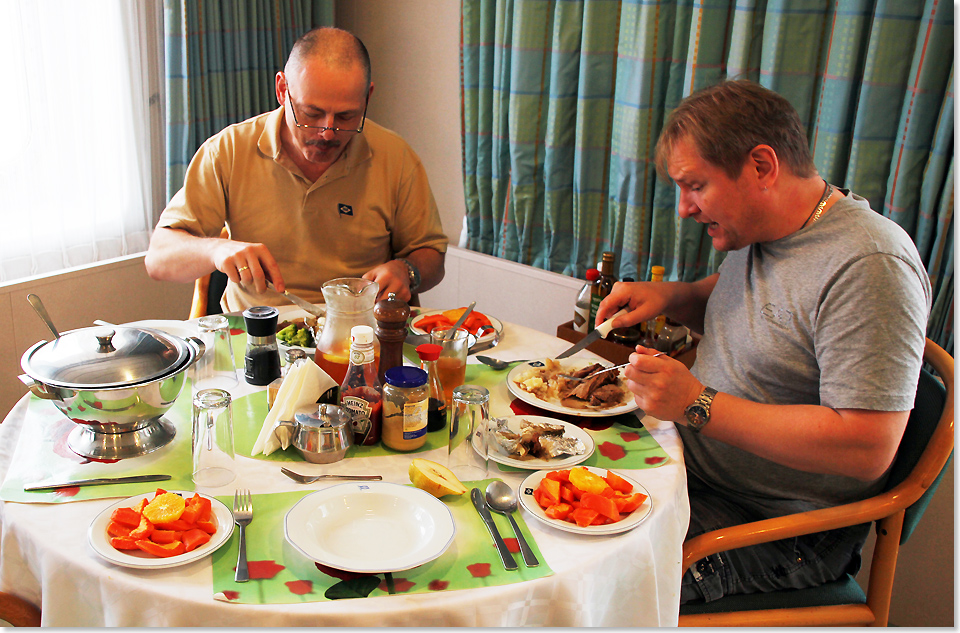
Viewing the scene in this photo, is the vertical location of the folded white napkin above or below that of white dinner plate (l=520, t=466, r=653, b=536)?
above

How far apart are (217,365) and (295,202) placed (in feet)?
2.47

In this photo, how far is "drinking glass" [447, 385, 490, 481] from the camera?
1.22 metres

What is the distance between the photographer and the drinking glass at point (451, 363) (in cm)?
143

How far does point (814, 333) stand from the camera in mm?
1311

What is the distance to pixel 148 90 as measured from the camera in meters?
2.82

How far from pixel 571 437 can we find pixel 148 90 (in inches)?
92.9

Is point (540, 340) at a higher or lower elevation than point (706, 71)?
lower

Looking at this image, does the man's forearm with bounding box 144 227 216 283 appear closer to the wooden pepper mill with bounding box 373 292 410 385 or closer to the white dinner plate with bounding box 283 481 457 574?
the wooden pepper mill with bounding box 373 292 410 385

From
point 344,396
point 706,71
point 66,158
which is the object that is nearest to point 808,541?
point 344,396

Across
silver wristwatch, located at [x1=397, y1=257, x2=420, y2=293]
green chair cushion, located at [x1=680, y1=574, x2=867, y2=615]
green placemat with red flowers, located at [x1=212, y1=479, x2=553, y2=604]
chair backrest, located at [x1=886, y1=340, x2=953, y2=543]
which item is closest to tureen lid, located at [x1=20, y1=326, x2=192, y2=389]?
green placemat with red flowers, located at [x1=212, y1=479, x2=553, y2=604]

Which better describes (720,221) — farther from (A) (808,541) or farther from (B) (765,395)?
(A) (808,541)

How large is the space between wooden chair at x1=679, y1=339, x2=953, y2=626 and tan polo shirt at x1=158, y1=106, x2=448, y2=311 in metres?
1.32

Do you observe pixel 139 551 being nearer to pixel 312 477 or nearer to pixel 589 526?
pixel 312 477

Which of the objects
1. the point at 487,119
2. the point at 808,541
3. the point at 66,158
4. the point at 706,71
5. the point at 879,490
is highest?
the point at 706,71
